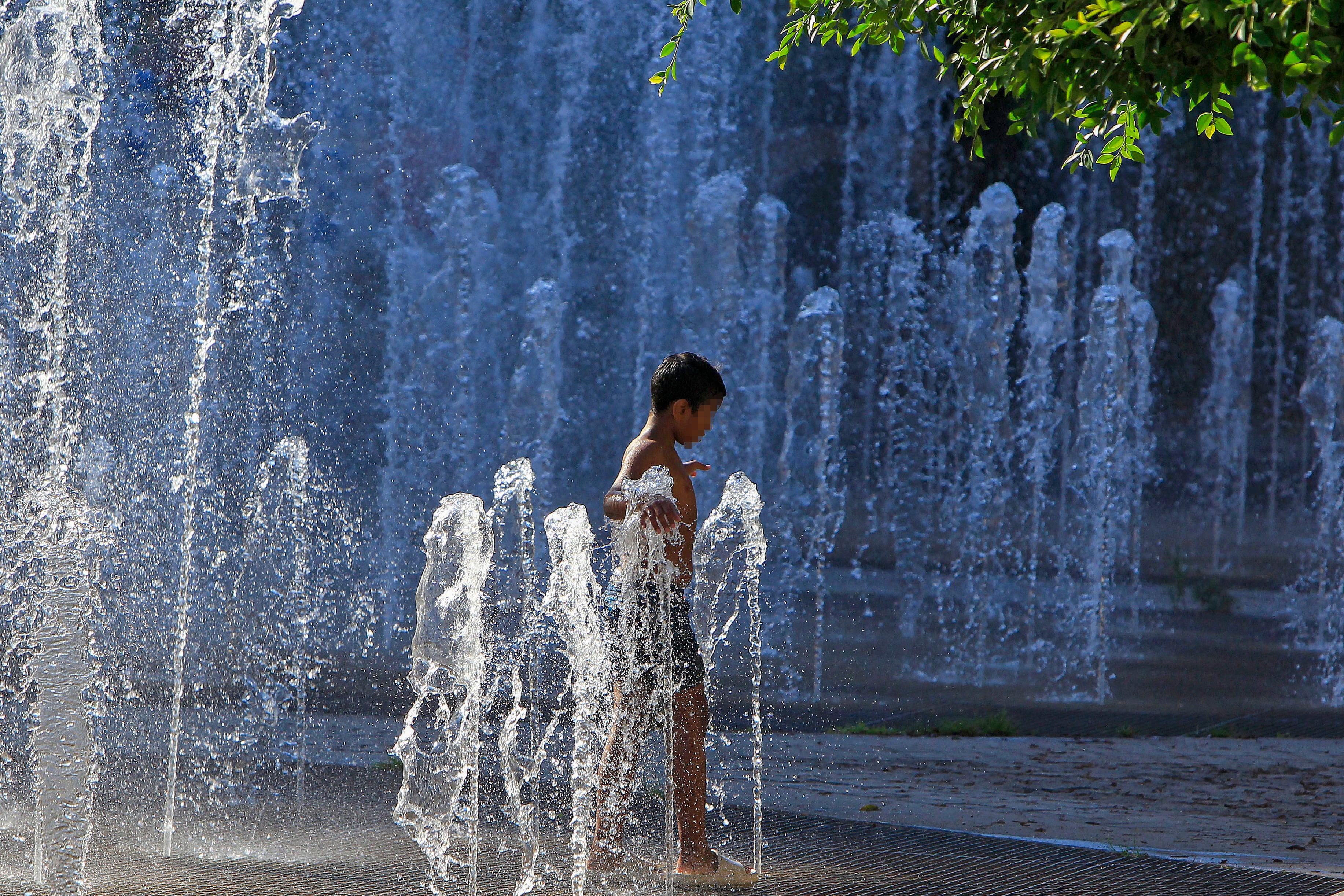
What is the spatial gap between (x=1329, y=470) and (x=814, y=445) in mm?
5606

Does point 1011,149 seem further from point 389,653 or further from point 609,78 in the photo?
point 389,653

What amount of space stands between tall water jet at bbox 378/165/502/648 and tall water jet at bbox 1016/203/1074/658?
571cm

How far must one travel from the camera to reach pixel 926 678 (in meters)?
8.12

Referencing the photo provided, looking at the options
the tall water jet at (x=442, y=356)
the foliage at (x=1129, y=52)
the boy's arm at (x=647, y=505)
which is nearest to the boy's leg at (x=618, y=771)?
the boy's arm at (x=647, y=505)

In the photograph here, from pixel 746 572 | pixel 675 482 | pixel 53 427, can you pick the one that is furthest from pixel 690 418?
pixel 53 427

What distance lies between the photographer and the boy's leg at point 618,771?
3695 millimetres

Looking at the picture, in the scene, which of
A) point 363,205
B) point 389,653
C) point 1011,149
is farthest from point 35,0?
point 1011,149

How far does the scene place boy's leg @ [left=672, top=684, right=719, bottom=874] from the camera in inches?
145

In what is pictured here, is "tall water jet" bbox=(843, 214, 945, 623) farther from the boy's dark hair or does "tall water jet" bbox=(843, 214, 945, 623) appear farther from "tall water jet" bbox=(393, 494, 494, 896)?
the boy's dark hair

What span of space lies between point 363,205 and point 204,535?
5822 millimetres

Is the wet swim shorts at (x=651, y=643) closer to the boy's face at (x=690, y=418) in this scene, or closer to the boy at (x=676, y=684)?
the boy at (x=676, y=684)

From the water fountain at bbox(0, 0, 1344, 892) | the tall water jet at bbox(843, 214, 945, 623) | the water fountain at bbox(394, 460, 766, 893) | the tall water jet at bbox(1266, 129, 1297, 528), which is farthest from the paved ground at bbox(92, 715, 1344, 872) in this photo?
the tall water jet at bbox(1266, 129, 1297, 528)

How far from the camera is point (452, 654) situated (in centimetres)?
401

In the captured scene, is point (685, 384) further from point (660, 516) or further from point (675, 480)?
point (660, 516)
